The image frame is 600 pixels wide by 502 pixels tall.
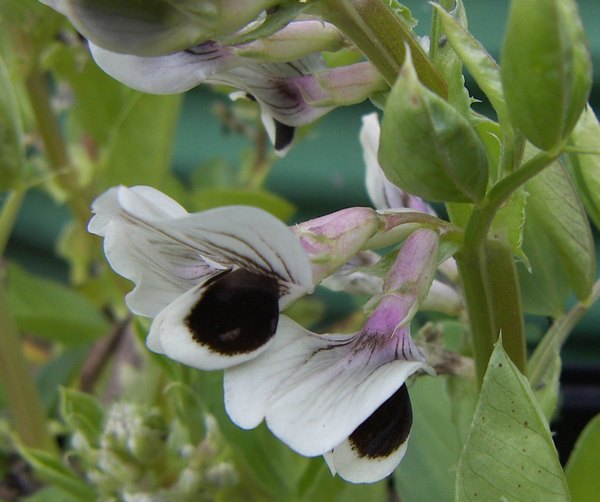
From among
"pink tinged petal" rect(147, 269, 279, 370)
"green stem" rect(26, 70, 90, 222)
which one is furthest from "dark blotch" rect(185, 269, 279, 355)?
"green stem" rect(26, 70, 90, 222)

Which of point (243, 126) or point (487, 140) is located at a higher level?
point (487, 140)

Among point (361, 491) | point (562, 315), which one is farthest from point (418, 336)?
point (361, 491)

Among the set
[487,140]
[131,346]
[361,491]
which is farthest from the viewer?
[131,346]

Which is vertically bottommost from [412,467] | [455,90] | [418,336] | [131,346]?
[131,346]

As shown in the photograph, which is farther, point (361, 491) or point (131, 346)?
point (131, 346)

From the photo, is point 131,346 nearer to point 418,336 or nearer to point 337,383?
point 418,336

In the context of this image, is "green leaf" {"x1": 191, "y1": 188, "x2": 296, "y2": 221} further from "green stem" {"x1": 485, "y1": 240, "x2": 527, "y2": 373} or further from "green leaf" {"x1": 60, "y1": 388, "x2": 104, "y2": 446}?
"green stem" {"x1": 485, "y1": 240, "x2": 527, "y2": 373}

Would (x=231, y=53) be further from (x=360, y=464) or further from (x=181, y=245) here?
(x=360, y=464)

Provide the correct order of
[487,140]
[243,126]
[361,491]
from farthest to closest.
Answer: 1. [243,126]
2. [361,491]
3. [487,140]
